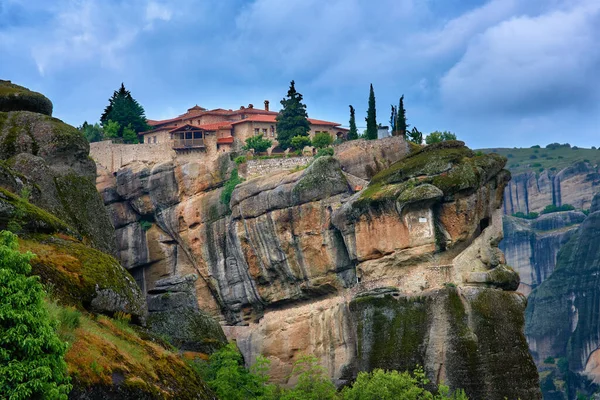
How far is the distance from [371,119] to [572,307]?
8466 cm

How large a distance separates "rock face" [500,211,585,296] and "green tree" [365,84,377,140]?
101676mm

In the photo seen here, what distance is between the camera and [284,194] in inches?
3268

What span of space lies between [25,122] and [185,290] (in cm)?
1309

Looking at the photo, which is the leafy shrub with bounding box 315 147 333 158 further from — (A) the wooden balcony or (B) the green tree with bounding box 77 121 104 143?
(B) the green tree with bounding box 77 121 104 143

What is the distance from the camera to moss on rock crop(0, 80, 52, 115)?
202 ft

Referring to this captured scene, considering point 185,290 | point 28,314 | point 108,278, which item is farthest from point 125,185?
point 28,314

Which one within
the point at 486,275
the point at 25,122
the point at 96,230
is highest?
the point at 25,122

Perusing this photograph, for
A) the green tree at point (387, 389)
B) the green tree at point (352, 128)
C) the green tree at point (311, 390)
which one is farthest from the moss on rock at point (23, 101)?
the green tree at point (352, 128)

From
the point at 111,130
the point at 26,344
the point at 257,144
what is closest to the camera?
the point at 26,344

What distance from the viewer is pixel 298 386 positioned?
6059 centimetres

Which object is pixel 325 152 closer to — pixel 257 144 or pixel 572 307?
pixel 257 144

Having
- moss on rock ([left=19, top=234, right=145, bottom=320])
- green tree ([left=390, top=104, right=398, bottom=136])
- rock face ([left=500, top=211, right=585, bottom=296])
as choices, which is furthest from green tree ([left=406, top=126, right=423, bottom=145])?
rock face ([left=500, top=211, right=585, bottom=296])

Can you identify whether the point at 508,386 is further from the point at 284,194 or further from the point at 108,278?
Result: the point at 108,278

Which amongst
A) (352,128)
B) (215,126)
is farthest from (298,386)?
(215,126)
